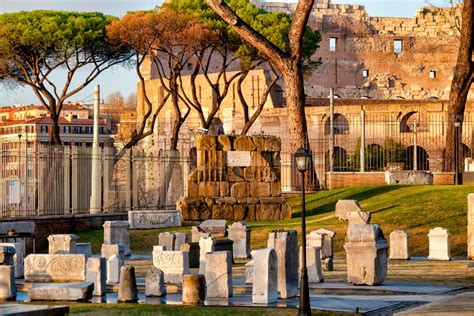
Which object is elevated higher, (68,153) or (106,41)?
(106,41)

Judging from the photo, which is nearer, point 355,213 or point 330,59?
point 355,213

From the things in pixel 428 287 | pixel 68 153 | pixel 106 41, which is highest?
pixel 106 41

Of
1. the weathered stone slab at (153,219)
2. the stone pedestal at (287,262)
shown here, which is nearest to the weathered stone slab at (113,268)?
the stone pedestal at (287,262)

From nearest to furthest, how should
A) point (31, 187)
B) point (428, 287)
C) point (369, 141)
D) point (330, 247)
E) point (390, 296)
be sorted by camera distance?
point (390, 296)
point (428, 287)
point (330, 247)
point (31, 187)
point (369, 141)

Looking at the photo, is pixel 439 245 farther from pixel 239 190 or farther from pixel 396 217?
pixel 239 190

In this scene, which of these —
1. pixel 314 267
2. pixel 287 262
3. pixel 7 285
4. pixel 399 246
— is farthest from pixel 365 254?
pixel 399 246

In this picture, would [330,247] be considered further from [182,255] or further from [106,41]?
[106,41]

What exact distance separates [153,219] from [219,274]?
14.4m

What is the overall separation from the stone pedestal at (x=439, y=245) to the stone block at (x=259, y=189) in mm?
9320

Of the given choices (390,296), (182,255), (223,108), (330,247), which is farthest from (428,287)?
(223,108)

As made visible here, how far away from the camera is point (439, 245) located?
25.4 metres

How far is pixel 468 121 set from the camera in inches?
2499

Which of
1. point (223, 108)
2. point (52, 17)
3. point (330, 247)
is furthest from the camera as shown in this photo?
point (223, 108)

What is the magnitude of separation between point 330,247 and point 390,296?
21.8 feet
